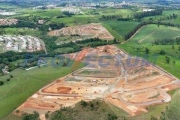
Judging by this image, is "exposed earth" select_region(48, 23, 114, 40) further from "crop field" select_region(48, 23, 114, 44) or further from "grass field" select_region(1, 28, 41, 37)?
"grass field" select_region(1, 28, 41, 37)

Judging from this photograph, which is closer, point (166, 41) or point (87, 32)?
point (166, 41)

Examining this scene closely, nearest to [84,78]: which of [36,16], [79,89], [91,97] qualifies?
[79,89]

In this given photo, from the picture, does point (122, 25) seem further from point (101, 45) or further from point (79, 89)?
point (79, 89)

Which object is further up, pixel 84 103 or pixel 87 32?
pixel 87 32

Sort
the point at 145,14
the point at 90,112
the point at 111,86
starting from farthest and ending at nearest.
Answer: the point at 145,14
the point at 111,86
the point at 90,112

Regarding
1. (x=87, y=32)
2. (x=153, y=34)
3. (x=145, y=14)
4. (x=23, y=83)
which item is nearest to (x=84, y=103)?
(x=23, y=83)

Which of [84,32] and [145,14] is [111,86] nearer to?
[84,32]

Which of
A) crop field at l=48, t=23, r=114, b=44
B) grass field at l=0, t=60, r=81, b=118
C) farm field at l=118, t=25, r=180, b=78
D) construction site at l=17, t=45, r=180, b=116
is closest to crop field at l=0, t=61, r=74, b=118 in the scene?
grass field at l=0, t=60, r=81, b=118

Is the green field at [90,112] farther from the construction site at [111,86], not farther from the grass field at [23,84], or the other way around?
the grass field at [23,84]
